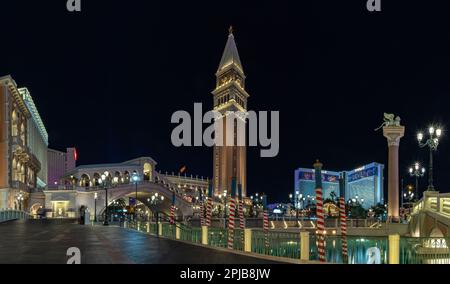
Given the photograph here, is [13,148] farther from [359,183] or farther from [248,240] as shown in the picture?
[359,183]

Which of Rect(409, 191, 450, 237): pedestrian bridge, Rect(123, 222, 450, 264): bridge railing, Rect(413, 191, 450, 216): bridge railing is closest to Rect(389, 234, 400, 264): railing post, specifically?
Rect(123, 222, 450, 264): bridge railing

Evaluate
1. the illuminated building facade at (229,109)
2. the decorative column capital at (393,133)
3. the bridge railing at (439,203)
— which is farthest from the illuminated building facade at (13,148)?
the illuminated building facade at (229,109)

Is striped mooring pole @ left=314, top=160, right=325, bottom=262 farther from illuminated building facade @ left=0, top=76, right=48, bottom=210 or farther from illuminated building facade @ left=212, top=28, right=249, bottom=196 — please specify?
illuminated building facade @ left=212, top=28, right=249, bottom=196

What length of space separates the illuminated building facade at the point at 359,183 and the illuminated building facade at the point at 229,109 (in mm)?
18361

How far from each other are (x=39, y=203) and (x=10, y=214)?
23676 millimetres

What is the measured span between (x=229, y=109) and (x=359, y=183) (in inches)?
1862

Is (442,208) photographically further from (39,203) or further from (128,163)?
(128,163)

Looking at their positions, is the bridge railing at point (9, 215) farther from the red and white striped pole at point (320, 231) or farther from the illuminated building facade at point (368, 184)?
the illuminated building facade at point (368, 184)

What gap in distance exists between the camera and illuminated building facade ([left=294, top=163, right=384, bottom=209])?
144875mm

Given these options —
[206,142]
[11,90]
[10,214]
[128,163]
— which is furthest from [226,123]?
[10,214]

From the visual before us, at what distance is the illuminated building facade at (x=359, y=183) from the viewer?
14488 centimetres

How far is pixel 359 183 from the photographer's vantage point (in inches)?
6225

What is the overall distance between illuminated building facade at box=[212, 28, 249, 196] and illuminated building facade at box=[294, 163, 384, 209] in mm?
18361
